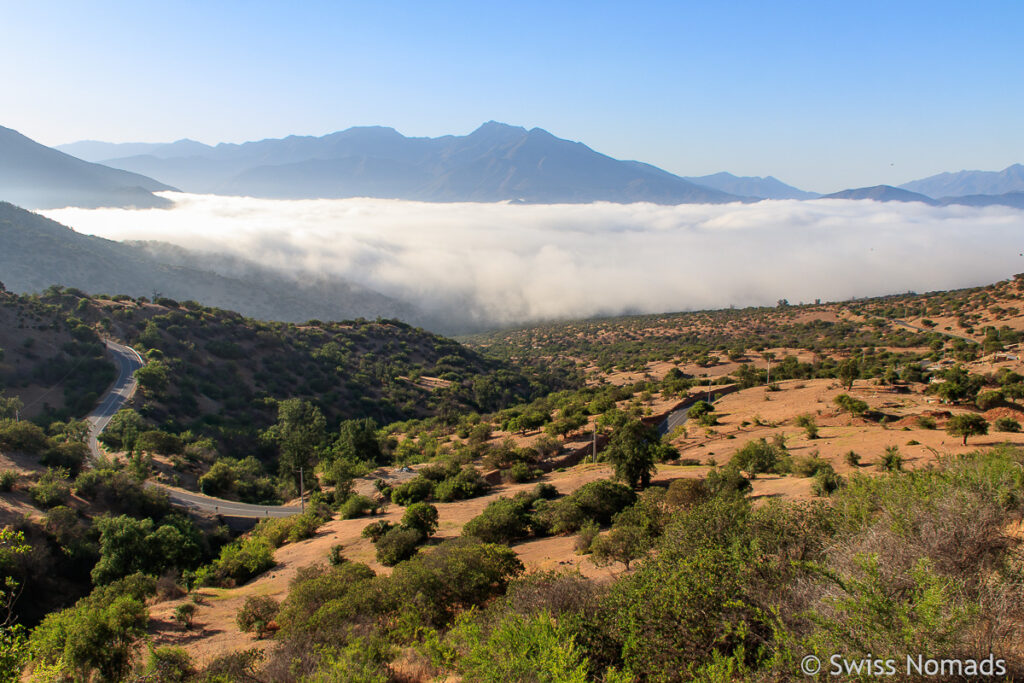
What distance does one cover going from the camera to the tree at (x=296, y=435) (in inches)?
1385

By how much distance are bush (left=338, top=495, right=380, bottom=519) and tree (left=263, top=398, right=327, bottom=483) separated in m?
10.4

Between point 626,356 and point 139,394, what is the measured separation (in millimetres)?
59010

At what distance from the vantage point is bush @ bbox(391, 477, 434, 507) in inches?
1011

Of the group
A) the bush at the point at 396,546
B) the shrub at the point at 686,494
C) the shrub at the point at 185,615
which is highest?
the shrub at the point at 686,494

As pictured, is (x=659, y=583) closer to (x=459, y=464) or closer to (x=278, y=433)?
(x=459, y=464)

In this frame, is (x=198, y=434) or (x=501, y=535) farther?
(x=198, y=434)

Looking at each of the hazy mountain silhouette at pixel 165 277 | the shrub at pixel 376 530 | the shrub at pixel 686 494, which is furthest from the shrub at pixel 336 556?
the hazy mountain silhouette at pixel 165 277

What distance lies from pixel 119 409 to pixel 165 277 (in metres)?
93.7

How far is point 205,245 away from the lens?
16212 centimetres

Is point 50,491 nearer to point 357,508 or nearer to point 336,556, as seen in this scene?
point 357,508

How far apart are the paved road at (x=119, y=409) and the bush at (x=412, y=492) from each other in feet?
22.6

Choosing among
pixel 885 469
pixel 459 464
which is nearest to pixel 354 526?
pixel 459 464

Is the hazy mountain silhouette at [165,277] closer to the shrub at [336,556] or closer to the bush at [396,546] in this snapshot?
the shrub at [336,556]

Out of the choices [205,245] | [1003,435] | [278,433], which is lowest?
[278,433]
